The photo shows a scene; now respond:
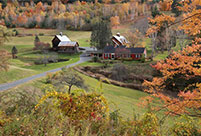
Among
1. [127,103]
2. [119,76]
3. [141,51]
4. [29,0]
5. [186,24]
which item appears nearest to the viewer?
[186,24]

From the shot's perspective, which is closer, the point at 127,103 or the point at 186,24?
the point at 186,24

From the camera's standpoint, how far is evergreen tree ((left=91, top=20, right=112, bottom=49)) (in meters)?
47.6

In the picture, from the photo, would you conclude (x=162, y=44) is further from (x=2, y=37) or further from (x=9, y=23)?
(x=9, y=23)

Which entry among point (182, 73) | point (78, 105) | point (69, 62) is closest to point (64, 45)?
point (69, 62)

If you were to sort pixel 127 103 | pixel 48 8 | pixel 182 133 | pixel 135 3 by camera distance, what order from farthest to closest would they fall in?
pixel 48 8 → pixel 135 3 → pixel 127 103 → pixel 182 133

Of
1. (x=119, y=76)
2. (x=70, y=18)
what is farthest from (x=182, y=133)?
(x=70, y=18)

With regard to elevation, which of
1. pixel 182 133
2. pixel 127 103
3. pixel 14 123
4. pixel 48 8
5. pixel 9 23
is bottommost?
pixel 127 103

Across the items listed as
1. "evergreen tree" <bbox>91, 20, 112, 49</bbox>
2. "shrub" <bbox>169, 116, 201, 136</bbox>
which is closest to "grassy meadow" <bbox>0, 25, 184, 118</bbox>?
"shrub" <bbox>169, 116, 201, 136</bbox>

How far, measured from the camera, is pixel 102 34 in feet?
157

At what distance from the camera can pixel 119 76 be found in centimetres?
2805

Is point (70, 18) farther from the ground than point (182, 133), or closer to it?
farther from the ground

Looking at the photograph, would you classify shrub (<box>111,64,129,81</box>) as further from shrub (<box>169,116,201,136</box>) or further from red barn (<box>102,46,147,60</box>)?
shrub (<box>169,116,201,136</box>)

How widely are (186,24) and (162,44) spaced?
41026mm

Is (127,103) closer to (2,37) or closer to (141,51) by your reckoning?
(2,37)
